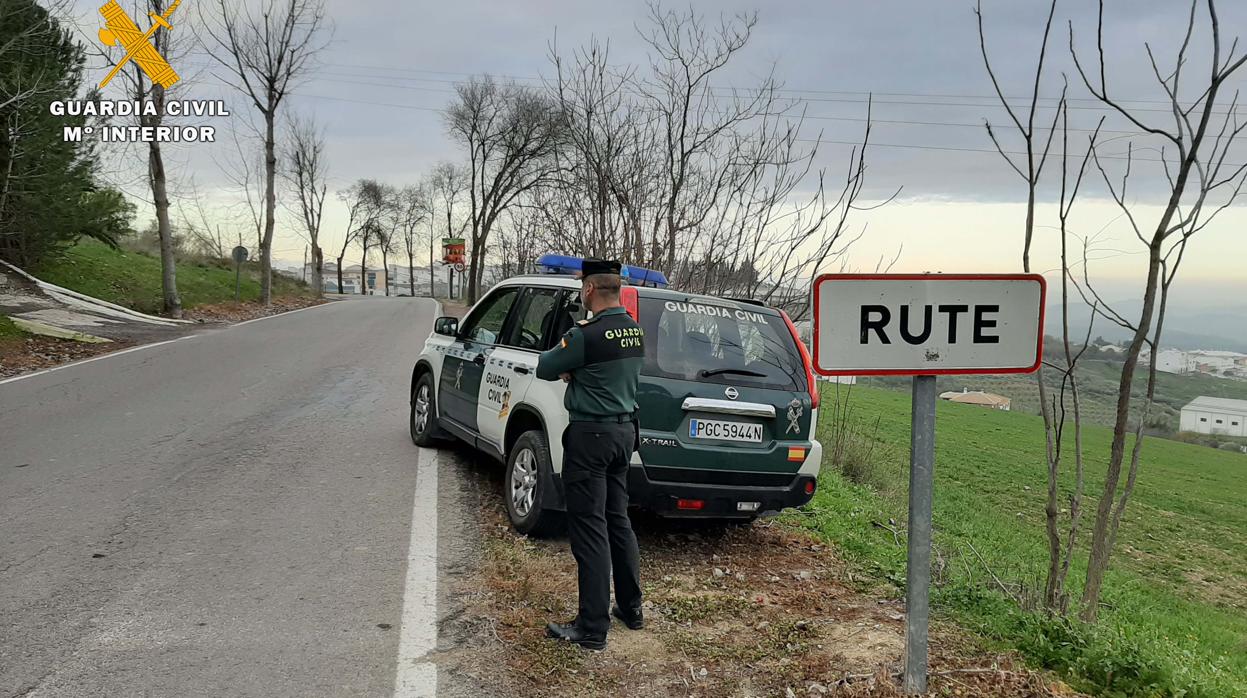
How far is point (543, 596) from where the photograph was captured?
4.62 m

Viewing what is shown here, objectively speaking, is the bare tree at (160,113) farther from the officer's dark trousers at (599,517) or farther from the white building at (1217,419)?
the white building at (1217,419)

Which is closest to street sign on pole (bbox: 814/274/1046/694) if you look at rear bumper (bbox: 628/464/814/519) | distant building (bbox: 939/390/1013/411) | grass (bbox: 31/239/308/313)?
rear bumper (bbox: 628/464/814/519)

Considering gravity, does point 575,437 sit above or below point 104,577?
above

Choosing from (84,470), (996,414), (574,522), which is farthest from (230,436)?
(996,414)

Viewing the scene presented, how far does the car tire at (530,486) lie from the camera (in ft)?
17.4

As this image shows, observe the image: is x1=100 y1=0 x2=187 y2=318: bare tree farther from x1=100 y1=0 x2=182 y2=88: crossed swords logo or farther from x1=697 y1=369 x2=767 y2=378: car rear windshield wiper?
x1=697 y1=369 x2=767 y2=378: car rear windshield wiper

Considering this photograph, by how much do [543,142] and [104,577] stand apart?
40.1 meters

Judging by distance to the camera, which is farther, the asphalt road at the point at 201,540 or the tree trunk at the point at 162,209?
the tree trunk at the point at 162,209

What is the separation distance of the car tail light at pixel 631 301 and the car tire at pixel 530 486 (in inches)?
38.6

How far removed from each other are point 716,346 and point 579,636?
2066mm

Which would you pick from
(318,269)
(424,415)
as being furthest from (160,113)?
(318,269)

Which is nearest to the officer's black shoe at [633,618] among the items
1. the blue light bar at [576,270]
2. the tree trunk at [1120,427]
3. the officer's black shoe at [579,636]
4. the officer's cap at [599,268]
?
the officer's black shoe at [579,636]

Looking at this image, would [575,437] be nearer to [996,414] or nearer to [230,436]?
[230,436]

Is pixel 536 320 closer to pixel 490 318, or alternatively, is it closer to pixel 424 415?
pixel 490 318
